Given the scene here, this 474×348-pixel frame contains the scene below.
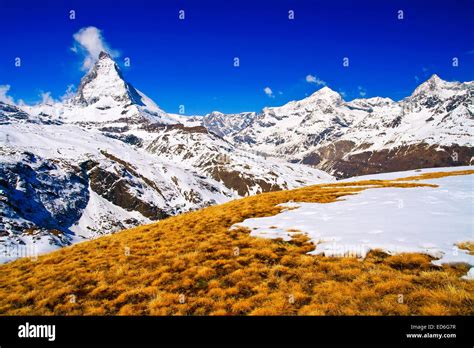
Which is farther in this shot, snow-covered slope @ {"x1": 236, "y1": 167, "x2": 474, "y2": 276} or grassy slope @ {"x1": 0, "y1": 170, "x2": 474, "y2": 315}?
snow-covered slope @ {"x1": 236, "y1": 167, "x2": 474, "y2": 276}

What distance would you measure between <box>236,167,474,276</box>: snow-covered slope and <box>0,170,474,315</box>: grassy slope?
0.93 m

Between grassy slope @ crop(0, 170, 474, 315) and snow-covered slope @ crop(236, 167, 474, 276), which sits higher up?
snow-covered slope @ crop(236, 167, 474, 276)

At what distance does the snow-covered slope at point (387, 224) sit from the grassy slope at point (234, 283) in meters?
0.93

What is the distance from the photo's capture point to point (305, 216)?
2445 centimetres

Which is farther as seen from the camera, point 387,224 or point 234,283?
point 387,224

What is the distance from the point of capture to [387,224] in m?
18.8

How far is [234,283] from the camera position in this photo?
13391 mm

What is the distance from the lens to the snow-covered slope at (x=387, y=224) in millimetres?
14867

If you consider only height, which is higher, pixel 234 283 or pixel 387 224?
pixel 387 224

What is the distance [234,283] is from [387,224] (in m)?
10.8

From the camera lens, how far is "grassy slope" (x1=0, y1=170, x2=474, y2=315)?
35.2ft
